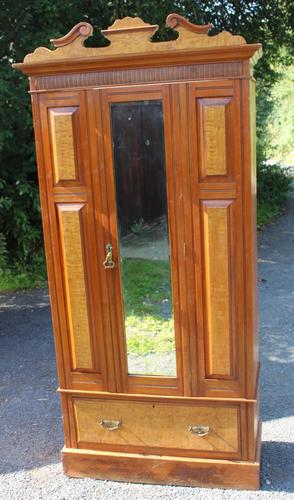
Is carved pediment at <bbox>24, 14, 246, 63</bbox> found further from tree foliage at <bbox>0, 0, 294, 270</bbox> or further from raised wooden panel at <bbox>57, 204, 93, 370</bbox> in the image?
tree foliage at <bbox>0, 0, 294, 270</bbox>

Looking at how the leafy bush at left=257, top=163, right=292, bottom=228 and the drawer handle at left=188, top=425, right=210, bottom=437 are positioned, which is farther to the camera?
the leafy bush at left=257, top=163, right=292, bottom=228

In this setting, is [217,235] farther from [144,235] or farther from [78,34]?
[78,34]

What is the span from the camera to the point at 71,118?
8.68 ft

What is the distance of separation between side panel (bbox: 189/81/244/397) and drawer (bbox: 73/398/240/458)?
152 mm

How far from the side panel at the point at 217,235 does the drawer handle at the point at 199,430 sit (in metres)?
0.19

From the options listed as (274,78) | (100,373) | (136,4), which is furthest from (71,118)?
(274,78)

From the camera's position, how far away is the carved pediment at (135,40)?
243 cm

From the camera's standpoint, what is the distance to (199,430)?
289 cm

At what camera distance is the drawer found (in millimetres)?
2869

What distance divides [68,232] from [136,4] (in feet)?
15.2

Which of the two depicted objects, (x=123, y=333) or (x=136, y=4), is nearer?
(x=123, y=333)

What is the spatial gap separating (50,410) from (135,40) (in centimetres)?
259

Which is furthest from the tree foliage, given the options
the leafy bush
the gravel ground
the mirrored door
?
the leafy bush

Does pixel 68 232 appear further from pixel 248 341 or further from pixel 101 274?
pixel 248 341
